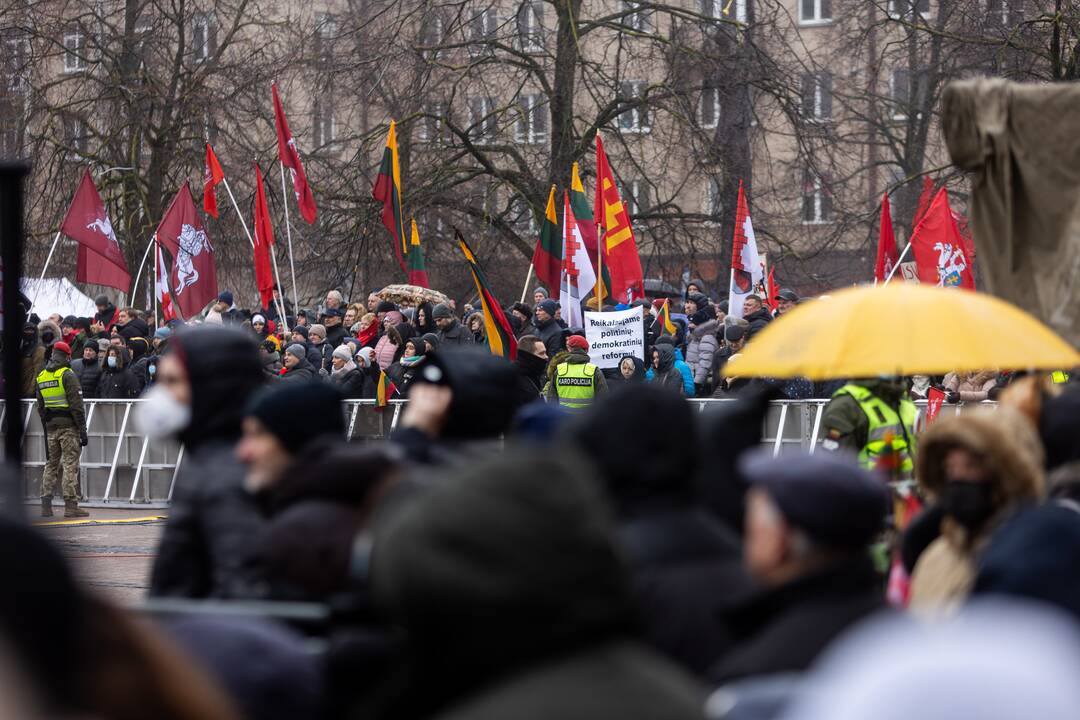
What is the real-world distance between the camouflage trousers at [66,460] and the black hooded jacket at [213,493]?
46.4ft

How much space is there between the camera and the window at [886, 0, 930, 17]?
27641 millimetres

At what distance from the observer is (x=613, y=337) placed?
16703 millimetres

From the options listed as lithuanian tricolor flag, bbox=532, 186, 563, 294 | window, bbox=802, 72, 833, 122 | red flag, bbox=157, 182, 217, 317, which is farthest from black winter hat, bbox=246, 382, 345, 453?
window, bbox=802, 72, 833, 122

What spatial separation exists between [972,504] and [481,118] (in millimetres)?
25343

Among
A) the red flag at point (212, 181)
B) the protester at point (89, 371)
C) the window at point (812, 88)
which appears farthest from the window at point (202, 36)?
the protester at point (89, 371)

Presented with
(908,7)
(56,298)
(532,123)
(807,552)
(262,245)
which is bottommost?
(56,298)

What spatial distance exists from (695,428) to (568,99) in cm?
2546

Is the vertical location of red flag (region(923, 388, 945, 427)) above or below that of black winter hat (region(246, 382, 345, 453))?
below

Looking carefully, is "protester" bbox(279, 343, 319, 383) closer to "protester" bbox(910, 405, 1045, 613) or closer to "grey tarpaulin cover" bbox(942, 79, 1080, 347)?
"grey tarpaulin cover" bbox(942, 79, 1080, 347)

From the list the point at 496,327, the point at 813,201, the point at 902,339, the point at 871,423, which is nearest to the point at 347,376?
the point at 496,327

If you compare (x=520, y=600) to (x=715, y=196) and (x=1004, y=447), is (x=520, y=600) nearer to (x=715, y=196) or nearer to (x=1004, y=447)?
(x=1004, y=447)

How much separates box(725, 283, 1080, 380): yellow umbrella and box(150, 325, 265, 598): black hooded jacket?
187cm

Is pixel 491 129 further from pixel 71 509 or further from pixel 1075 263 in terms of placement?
pixel 1075 263

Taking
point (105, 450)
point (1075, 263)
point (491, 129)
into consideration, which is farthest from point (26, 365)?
point (1075, 263)
